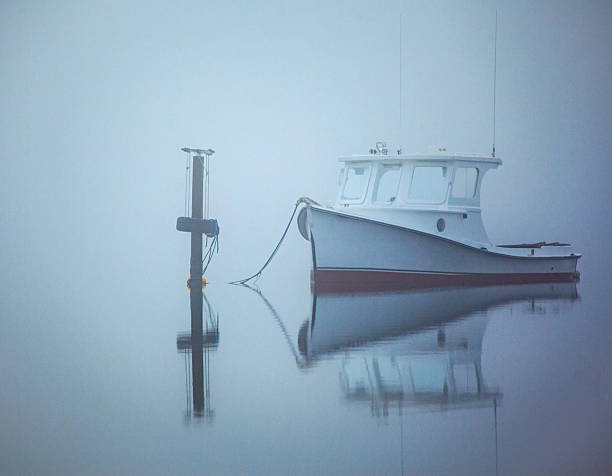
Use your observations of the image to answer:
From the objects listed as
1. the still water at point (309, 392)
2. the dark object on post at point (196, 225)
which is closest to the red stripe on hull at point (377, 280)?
the dark object on post at point (196, 225)

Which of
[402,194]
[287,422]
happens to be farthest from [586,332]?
[402,194]

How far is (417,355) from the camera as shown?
16.7 ft

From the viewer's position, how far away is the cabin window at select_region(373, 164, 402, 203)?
11.9 metres

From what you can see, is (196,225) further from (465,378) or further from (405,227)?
(465,378)

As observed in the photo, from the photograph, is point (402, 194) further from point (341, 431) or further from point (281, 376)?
point (341, 431)

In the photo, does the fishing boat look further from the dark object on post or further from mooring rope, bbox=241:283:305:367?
the dark object on post

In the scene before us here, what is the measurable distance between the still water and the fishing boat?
9.53ft

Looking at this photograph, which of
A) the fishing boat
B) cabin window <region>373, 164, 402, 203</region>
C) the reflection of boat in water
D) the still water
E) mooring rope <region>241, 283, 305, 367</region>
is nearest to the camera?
the still water

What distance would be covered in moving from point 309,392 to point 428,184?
321 inches

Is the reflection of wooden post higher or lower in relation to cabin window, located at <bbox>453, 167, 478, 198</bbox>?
lower

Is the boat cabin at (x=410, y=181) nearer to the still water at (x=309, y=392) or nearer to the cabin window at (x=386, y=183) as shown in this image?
the cabin window at (x=386, y=183)

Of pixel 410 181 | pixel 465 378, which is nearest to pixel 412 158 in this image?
pixel 410 181

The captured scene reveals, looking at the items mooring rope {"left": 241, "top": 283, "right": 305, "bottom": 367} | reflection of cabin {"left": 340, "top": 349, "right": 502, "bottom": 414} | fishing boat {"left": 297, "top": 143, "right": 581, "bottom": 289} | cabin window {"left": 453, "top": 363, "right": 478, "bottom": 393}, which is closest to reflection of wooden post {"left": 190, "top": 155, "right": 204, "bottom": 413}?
mooring rope {"left": 241, "top": 283, "right": 305, "bottom": 367}

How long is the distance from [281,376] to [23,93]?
84.0ft
